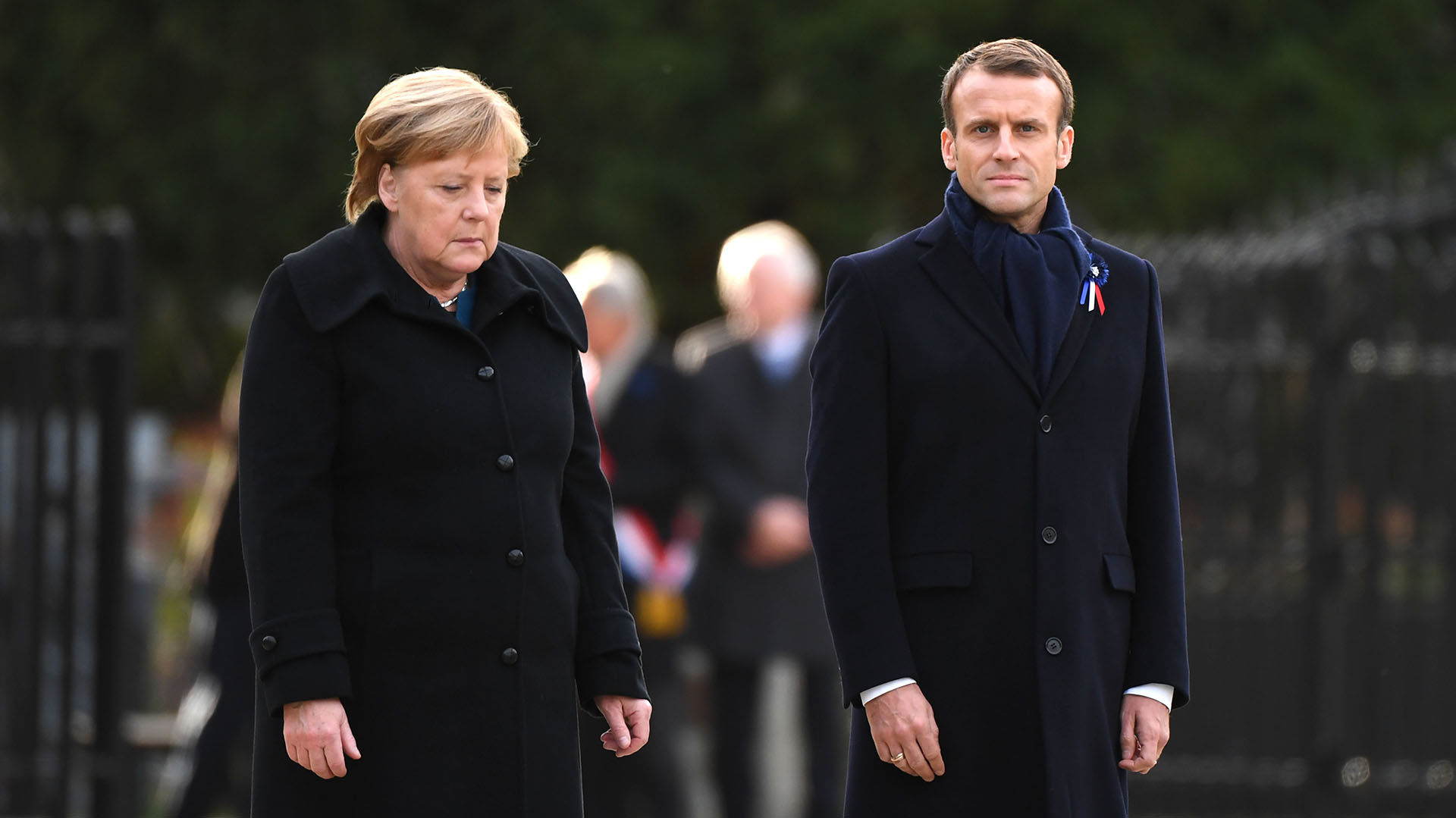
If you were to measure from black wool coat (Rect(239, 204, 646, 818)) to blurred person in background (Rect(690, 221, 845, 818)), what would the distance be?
3.67 m

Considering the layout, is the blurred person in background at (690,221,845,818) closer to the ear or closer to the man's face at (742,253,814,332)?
the man's face at (742,253,814,332)

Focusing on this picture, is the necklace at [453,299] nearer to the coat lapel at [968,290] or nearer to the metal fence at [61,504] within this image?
the coat lapel at [968,290]

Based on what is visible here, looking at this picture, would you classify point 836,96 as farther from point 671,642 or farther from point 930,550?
point 930,550

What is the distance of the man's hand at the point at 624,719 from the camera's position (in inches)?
152

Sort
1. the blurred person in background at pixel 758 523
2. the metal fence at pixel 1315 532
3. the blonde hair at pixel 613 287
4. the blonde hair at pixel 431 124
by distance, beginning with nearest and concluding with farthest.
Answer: the blonde hair at pixel 431 124
the blonde hair at pixel 613 287
the blurred person in background at pixel 758 523
the metal fence at pixel 1315 532

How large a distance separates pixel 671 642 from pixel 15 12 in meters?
10.7

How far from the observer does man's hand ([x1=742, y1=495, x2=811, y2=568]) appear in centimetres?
750

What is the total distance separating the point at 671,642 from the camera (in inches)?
289

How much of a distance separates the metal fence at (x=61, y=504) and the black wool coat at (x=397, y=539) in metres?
3.06

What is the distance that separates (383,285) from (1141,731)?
60.0 inches

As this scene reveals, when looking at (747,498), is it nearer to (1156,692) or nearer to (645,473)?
(645,473)

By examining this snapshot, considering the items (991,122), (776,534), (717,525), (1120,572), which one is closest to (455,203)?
(991,122)

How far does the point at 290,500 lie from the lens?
3611 millimetres

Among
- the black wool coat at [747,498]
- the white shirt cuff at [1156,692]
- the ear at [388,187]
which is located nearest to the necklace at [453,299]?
the ear at [388,187]
